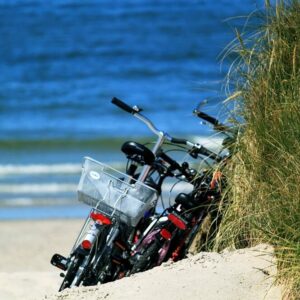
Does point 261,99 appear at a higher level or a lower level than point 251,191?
higher

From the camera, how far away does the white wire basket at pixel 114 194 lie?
18.1 ft

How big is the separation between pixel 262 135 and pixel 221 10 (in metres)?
23.5

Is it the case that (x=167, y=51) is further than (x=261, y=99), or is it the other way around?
(x=167, y=51)

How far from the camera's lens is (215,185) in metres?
→ 5.73

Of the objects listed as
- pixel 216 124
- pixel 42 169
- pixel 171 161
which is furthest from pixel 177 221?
pixel 42 169

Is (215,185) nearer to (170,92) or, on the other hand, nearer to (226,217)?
(226,217)

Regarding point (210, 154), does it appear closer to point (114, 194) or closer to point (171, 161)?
point (171, 161)

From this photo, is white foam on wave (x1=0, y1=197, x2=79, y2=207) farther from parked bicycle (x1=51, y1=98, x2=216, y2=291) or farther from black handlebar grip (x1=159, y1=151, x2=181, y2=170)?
parked bicycle (x1=51, y1=98, x2=216, y2=291)

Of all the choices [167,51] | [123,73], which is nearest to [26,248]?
[123,73]

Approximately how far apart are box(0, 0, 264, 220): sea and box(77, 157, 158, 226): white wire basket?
2.89ft

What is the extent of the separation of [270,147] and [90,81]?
14698 millimetres

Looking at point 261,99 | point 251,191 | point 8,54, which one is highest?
point 261,99

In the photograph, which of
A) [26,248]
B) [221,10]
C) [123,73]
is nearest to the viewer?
[26,248]

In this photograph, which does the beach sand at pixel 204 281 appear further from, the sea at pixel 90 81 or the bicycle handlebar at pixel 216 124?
the sea at pixel 90 81
